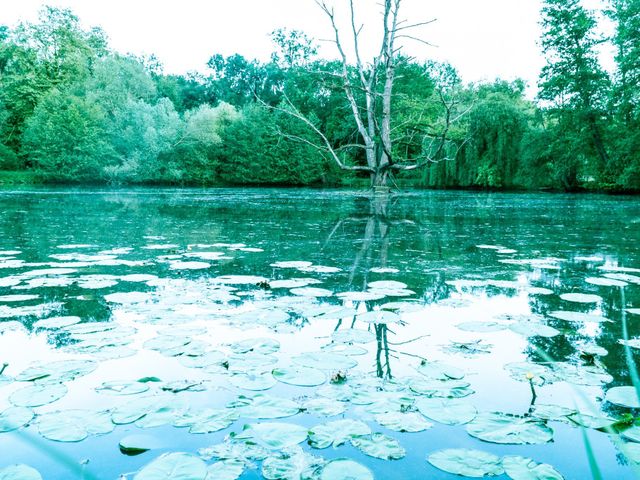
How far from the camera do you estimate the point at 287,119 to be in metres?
31.5

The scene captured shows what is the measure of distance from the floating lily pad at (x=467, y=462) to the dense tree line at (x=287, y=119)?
28.9ft

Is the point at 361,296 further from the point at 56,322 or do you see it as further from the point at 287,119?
the point at 287,119

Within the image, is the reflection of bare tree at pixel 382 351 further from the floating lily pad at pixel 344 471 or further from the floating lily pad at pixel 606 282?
→ the floating lily pad at pixel 606 282

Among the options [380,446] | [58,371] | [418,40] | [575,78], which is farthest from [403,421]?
[575,78]

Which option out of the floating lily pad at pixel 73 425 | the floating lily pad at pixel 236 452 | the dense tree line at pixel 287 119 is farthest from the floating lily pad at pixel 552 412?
the dense tree line at pixel 287 119

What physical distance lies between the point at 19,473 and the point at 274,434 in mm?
589

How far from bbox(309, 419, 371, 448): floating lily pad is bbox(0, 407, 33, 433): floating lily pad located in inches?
31.8

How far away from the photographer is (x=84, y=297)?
2.80m

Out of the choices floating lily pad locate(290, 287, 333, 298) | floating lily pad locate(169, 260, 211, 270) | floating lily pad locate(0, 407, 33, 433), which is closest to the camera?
floating lily pad locate(0, 407, 33, 433)

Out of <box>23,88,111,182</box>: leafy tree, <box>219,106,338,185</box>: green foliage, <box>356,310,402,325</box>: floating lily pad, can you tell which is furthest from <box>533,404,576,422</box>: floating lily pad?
<box>219,106,338,185</box>: green foliage

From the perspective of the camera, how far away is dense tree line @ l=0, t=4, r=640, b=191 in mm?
18656

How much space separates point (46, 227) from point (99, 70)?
24.2 metres

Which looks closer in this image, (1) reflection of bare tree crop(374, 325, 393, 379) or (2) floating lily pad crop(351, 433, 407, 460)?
(2) floating lily pad crop(351, 433, 407, 460)

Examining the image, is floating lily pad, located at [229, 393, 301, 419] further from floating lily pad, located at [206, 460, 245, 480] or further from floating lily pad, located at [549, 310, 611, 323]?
floating lily pad, located at [549, 310, 611, 323]
